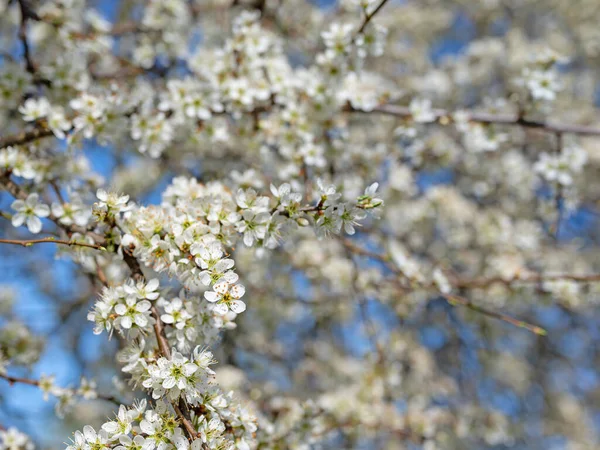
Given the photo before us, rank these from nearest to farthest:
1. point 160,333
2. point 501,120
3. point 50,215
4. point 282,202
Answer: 1. point 160,333
2. point 282,202
3. point 50,215
4. point 501,120

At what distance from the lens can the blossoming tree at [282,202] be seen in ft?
5.87

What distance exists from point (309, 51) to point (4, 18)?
2.55 meters

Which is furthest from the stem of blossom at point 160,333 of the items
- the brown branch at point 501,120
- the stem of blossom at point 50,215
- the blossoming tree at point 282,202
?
the brown branch at point 501,120

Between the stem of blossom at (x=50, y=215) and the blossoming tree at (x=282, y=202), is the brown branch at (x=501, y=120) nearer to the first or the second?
the blossoming tree at (x=282, y=202)

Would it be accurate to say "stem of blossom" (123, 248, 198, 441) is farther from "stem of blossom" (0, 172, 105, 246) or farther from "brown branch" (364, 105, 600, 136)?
"brown branch" (364, 105, 600, 136)

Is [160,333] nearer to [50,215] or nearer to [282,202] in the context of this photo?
[282,202]

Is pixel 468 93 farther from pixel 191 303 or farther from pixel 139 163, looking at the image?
pixel 191 303

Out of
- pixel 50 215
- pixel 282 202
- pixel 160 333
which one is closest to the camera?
pixel 160 333

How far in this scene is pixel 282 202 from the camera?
1.83 metres

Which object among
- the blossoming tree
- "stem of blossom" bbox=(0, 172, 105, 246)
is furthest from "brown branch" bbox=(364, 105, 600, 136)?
"stem of blossom" bbox=(0, 172, 105, 246)

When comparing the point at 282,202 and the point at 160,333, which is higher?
the point at 282,202

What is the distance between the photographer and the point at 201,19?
201 inches

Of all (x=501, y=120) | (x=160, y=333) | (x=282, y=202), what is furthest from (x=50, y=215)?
(x=501, y=120)

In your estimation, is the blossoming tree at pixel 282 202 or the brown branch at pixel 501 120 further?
the brown branch at pixel 501 120
